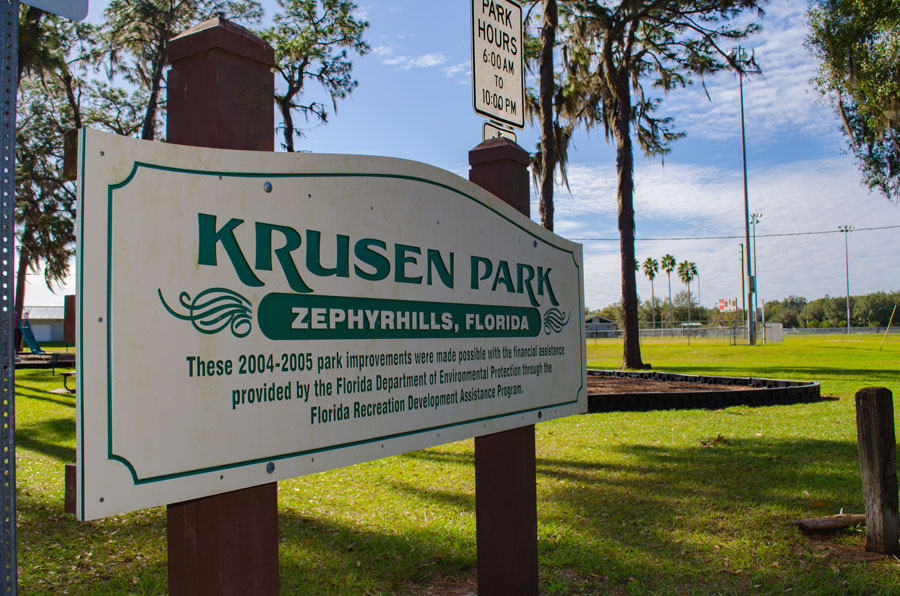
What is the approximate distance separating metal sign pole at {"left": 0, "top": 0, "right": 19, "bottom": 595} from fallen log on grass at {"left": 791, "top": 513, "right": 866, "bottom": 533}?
4.40 meters

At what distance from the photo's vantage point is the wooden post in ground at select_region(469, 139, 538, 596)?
3.05 meters

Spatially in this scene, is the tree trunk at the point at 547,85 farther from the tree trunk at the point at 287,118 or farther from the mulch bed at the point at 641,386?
the tree trunk at the point at 287,118

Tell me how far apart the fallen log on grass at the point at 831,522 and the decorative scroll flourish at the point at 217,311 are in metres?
4.11

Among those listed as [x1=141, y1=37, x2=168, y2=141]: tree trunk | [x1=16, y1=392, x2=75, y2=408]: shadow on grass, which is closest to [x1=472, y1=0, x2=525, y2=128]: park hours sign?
[x1=16, y1=392, x2=75, y2=408]: shadow on grass

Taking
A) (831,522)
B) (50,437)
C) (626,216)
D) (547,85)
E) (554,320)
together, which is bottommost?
(50,437)

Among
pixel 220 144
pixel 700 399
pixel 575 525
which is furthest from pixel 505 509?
pixel 700 399

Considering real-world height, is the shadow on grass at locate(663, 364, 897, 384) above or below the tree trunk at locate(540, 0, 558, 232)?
below

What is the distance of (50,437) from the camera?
334 inches

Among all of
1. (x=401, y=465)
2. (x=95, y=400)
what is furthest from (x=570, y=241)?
(x=401, y=465)

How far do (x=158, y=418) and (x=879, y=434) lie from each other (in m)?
4.14

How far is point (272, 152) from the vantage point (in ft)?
5.97

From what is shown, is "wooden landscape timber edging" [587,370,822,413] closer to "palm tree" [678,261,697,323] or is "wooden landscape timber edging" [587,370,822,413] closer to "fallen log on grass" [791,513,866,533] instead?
"fallen log on grass" [791,513,866,533]

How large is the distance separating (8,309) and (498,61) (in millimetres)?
3059

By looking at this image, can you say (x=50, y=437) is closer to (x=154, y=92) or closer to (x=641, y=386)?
(x=641, y=386)
